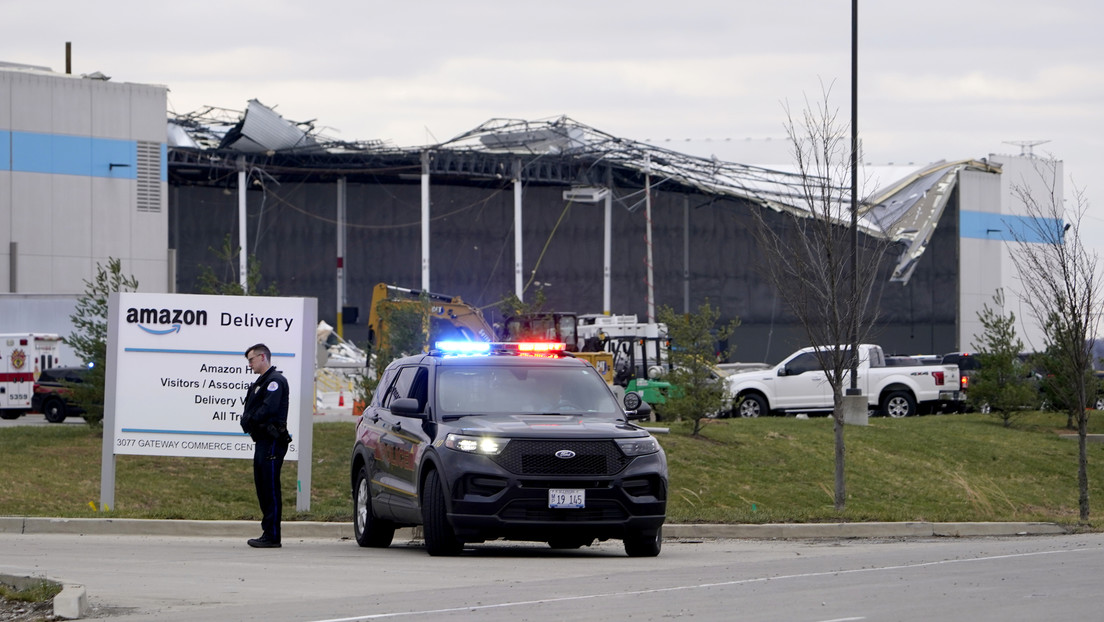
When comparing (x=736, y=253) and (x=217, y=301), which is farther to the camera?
(x=736, y=253)

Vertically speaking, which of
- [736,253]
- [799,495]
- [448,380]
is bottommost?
[799,495]

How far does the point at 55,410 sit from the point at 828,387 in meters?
19.3

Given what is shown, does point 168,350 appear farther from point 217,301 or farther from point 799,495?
point 799,495

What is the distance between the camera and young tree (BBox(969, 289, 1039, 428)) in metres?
32.0

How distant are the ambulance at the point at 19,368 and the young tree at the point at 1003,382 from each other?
23715 millimetres

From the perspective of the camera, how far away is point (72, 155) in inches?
1987

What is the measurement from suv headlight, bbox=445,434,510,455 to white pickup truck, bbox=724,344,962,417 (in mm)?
23218

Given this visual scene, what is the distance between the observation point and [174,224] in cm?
6338

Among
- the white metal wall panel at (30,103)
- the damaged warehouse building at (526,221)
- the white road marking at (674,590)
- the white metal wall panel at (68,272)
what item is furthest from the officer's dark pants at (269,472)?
the damaged warehouse building at (526,221)

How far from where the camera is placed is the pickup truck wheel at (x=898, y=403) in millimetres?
35062

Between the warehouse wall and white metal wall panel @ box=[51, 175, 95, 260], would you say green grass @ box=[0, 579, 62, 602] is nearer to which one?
white metal wall panel @ box=[51, 175, 95, 260]

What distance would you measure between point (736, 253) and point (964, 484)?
4711 cm

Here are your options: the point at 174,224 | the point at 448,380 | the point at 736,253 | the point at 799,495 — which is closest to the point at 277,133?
the point at 174,224

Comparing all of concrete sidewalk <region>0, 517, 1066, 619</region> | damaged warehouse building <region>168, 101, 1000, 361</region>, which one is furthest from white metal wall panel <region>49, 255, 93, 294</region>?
concrete sidewalk <region>0, 517, 1066, 619</region>
